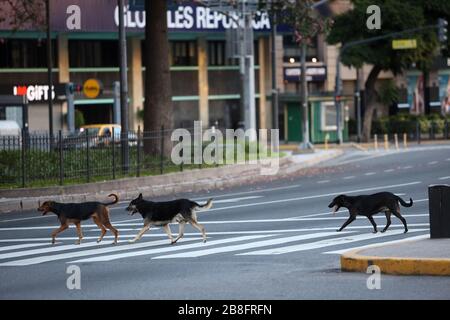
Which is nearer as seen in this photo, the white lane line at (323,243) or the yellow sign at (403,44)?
the white lane line at (323,243)

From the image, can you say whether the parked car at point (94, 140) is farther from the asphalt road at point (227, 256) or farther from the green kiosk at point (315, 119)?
the green kiosk at point (315, 119)

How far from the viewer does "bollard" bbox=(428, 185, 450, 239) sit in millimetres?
18391

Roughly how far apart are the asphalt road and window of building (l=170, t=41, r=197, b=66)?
127 ft

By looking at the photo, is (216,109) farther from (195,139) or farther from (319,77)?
(195,139)

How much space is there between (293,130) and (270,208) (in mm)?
44967

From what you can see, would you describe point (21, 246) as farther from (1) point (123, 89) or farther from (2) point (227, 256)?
(1) point (123, 89)

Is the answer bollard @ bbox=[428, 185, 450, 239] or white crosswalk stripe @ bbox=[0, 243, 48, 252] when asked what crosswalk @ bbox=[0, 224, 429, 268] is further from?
bollard @ bbox=[428, 185, 450, 239]

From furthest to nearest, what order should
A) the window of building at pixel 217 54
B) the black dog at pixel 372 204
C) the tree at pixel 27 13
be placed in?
1. the window of building at pixel 217 54
2. the tree at pixel 27 13
3. the black dog at pixel 372 204

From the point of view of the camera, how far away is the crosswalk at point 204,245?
19000 mm

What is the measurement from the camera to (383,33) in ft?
236

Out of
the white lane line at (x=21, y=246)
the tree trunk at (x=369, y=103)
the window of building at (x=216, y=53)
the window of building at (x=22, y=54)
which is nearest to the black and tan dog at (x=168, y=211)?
the white lane line at (x=21, y=246)

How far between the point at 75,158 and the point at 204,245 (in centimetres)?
1447

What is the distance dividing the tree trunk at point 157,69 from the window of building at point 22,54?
2414 cm


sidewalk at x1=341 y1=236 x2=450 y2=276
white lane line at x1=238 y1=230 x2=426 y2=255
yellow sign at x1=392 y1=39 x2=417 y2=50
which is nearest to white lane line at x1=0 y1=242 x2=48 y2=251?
white lane line at x1=238 y1=230 x2=426 y2=255
